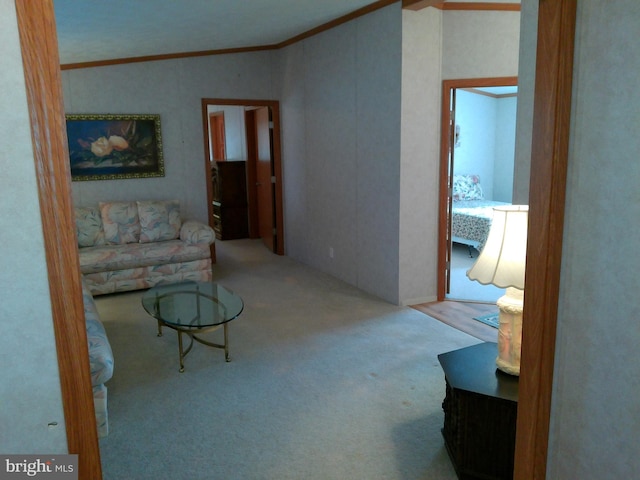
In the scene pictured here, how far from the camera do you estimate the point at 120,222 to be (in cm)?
556

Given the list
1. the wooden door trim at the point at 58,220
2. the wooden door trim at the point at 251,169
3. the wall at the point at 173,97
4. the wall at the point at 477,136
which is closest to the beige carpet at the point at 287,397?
the wooden door trim at the point at 58,220

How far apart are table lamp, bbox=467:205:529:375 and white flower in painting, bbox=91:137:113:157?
4.87 metres

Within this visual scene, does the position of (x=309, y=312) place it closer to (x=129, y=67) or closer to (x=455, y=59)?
(x=455, y=59)

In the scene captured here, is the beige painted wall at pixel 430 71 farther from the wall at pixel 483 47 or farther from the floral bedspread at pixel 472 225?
the floral bedspread at pixel 472 225

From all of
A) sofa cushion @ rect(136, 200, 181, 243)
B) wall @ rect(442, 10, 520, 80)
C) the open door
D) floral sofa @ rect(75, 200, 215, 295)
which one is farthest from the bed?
sofa cushion @ rect(136, 200, 181, 243)

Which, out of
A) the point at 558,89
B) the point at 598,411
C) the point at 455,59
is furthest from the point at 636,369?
the point at 455,59

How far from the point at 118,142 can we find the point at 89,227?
1.07m

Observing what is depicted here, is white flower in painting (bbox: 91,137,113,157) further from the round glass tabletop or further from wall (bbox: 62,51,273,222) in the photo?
the round glass tabletop

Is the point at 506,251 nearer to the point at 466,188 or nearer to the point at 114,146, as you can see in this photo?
the point at 114,146

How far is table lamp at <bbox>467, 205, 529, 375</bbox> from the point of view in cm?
204

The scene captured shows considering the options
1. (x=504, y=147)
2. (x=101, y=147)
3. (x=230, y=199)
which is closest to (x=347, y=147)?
(x=101, y=147)

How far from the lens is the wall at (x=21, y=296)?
3.26ft

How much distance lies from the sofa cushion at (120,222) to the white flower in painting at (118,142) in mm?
677

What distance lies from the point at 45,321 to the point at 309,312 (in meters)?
3.52
